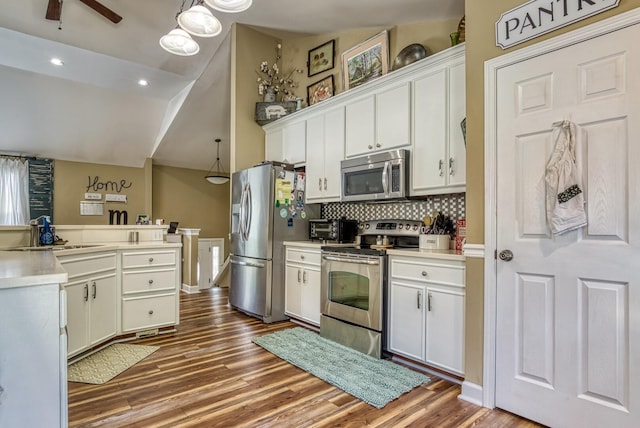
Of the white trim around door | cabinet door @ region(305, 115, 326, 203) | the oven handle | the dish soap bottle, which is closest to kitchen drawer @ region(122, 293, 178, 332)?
the dish soap bottle

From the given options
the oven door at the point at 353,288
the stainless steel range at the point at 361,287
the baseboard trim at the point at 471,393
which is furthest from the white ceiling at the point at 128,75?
the baseboard trim at the point at 471,393

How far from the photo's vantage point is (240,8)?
2240 mm

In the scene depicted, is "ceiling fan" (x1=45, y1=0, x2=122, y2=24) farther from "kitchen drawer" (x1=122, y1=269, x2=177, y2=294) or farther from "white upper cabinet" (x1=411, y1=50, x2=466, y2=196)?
"white upper cabinet" (x1=411, y1=50, x2=466, y2=196)

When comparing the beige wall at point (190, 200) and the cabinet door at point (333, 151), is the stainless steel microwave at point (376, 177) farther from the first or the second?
the beige wall at point (190, 200)

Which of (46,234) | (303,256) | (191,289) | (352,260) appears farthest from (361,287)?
(191,289)

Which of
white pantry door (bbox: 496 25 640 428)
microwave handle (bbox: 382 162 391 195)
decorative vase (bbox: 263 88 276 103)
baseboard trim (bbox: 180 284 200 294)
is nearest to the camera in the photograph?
white pantry door (bbox: 496 25 640 428)

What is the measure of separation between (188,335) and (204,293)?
2113 millimetres

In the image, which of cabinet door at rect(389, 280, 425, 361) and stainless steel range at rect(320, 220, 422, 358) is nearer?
cabinet door at rect(389, 280, 425, 361)

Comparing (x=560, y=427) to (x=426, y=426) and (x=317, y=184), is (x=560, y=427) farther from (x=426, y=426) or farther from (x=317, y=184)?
(x=317, y=184)

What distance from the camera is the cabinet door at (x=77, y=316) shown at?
2.54 m

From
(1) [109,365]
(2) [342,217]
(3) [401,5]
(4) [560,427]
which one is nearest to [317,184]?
(2) [342,217]

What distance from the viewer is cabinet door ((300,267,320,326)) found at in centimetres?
355

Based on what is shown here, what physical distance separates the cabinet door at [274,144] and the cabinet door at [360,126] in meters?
1.14

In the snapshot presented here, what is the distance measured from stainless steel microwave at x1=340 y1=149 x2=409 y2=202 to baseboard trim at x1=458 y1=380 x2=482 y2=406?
145cm
